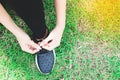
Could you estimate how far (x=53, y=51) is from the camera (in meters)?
2.51

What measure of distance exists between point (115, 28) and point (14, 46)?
1.01 meters

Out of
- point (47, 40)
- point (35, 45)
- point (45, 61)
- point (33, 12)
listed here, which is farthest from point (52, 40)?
point (33, 12)

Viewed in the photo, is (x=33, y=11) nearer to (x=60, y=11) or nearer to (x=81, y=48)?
(x=60, y=11)

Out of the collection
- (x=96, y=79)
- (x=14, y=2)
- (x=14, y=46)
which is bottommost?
(x=96, y=79)

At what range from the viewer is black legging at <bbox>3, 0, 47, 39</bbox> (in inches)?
78.2

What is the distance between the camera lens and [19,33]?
7.28ft

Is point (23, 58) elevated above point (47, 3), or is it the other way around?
point (47, 3)

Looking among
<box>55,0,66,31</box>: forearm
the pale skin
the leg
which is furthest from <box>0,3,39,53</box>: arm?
<box>55,0,66,31</box>: forearm

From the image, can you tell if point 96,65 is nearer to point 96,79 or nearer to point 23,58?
point 96,79

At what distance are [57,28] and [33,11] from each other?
31 cm

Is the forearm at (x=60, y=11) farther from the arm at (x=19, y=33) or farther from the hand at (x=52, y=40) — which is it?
the arm at (x=19, y=33)

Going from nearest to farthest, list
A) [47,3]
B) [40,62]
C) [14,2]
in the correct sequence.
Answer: [14,2], [40,62], [47,3]

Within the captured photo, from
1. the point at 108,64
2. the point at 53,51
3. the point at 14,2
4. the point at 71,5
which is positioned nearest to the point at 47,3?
the point at 71,5

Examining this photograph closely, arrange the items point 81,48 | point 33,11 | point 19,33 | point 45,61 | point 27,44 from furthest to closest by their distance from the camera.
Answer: point 81,48 → point 45,61 → point 27,44 → point 19,33 → point 33,11
